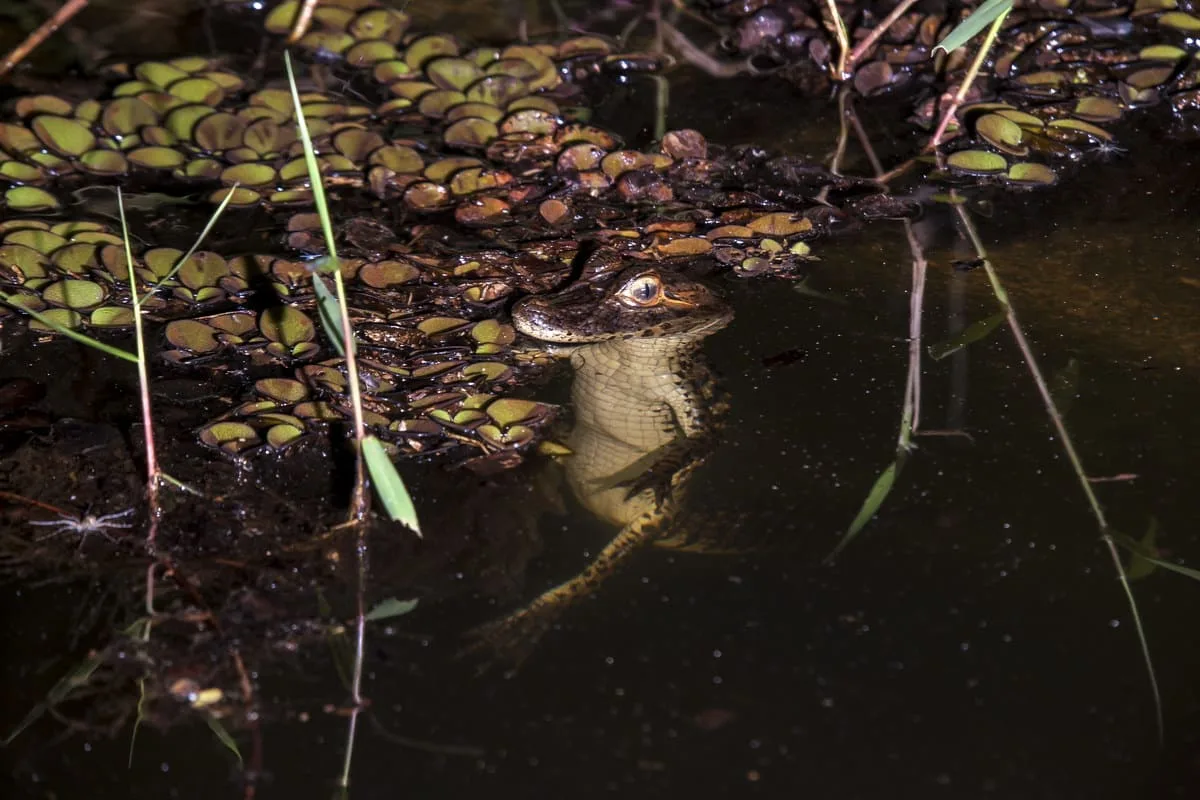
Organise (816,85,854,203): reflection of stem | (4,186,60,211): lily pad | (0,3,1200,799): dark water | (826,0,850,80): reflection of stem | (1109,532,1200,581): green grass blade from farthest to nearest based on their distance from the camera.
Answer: (826,0,850,80): reflection of stem < (816,85,854,203): reflection of stem < (4,186,60,211): lily pad < (1109,532,1200,581): green grass blade < (0,3,1200,799): dark water

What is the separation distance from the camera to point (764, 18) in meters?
4.72

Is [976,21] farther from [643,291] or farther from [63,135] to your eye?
[63,135]

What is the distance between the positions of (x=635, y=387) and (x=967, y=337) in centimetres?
93

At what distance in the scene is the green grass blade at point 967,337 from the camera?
3107 millimetres

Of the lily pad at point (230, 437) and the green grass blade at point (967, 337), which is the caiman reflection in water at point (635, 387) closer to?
the green grass blade at point (967, 337)

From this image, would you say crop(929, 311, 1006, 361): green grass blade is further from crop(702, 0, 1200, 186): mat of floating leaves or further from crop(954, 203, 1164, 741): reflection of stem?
crop(702, 0, 1200, 186): mat of floating leaves

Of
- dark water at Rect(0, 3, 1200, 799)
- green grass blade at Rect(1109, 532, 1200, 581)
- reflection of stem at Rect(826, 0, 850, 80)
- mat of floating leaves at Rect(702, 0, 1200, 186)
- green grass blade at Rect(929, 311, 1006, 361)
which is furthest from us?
reflection of stem at Rect(826, 0, 850, 80)

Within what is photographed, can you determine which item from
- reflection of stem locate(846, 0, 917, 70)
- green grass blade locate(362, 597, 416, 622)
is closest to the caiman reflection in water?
green grass blade locate(362, 597, 416, 622)

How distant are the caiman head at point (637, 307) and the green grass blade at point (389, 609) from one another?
3.08 feet

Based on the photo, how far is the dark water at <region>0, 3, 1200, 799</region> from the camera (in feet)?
6.99

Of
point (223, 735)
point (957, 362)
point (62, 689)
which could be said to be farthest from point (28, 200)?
point (957, 362)

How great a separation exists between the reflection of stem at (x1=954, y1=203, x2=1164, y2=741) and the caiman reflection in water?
31.9 inches

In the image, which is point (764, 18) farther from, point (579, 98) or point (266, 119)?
point (266, 119)

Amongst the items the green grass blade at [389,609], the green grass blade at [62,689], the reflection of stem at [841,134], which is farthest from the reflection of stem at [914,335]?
the green grass blade at [62,689]
